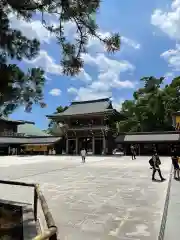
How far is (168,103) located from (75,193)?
3944 cm

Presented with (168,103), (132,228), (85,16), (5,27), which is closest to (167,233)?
(132,228)

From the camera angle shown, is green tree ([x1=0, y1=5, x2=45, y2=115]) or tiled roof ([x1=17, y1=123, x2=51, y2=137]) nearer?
green tree ([x1=0, y1=5, x2=45, y2=115])

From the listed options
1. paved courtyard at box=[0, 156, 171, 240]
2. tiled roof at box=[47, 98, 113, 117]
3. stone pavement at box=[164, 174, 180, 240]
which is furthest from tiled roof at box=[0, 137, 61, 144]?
stone pavement at box=[164, 174, 180, 240]

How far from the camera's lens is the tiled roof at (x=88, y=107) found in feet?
154

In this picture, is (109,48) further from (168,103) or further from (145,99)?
(145,99)

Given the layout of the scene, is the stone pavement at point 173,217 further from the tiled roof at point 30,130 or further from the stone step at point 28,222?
the tiled roof at point 30,130

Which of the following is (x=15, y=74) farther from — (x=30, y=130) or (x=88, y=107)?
(x=30, y=130)

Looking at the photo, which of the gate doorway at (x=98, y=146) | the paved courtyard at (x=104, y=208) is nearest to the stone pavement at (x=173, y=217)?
the paved courtyard at (x=104, y=208)

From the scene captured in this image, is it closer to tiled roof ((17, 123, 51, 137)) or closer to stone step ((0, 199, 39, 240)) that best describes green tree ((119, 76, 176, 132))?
tiled roof ((17, 123, 51, 137))

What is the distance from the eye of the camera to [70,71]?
566cm

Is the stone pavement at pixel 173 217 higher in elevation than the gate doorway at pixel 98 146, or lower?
lower

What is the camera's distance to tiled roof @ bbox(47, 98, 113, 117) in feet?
154

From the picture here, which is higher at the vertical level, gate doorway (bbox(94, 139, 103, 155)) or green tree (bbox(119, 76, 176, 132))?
green tree (bbox(119, 76, 176, 132))

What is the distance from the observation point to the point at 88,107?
4950 cm
